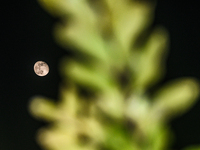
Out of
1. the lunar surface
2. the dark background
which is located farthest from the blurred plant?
the lunar surface

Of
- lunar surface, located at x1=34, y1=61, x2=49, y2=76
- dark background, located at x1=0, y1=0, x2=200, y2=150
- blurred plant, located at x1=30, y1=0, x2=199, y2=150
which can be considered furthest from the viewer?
lunar surface, located at x1=34, y1=61, x2=49, y2=76

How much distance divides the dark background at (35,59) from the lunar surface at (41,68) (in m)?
0.02

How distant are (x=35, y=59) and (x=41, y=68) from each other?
106mm

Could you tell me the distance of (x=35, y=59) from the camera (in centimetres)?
98

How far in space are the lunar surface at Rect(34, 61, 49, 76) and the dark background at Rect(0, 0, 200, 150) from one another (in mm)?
17

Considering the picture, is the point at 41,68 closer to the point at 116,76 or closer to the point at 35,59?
the point at 35,59

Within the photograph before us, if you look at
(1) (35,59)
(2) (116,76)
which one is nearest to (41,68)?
(1) (35,59)

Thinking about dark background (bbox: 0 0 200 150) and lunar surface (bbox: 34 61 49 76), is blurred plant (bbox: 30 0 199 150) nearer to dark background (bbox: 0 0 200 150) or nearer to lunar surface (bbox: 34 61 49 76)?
dark background (bbox: 0 0 200 150)

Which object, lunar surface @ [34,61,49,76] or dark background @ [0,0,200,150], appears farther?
lunar surface @ [34,61,49,76]

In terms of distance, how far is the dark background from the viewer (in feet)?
2.49

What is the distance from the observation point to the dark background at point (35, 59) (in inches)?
29.9

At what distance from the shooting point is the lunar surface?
0.90 meters

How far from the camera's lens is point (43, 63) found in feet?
3.10

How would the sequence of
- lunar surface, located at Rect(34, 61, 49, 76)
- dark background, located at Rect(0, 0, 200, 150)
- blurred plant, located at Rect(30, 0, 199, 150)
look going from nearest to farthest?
blurred plant, located at Rect(30, 0, 199, 150) → dark background, located at Rect(0, 0, 200, 150) → lunar surface, located at Rect(34, 61, 49, 76)
